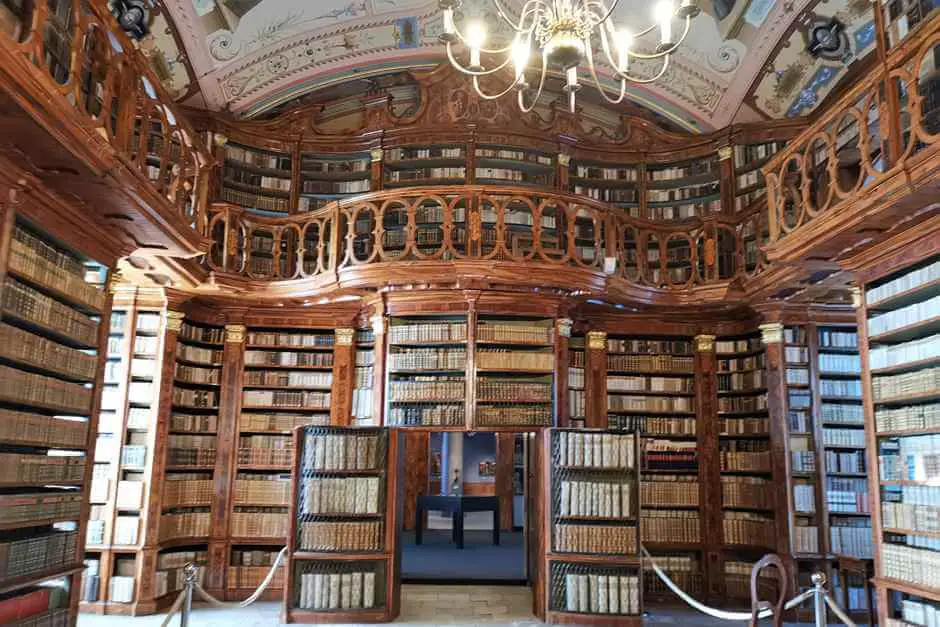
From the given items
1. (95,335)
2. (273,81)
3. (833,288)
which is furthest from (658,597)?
(273,81)

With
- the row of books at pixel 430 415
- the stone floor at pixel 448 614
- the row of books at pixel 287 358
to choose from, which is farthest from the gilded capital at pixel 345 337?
the stone floor at pixel 448 614

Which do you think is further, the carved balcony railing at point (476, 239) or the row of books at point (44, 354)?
the carved balcony railing at point (476, 239)

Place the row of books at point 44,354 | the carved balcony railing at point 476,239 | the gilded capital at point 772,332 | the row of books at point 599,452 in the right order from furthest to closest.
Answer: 1. the gilded capital at point 772,332
2. the carved balcony railing at point 476,239
3. the row of books at point 599,452
4. the row of books at point 44,354

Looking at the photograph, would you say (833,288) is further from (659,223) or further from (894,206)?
(894,206)

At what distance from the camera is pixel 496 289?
6.96 m

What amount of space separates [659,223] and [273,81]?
4693 mm

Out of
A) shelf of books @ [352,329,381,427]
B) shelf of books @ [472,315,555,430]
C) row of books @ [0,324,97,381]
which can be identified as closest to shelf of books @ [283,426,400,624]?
shelf of books @ [352,329,381,427]

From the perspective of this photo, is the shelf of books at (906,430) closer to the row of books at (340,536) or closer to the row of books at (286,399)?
the row of books at (340,536)

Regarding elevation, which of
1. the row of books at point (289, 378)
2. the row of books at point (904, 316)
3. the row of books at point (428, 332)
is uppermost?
the row of books at point (428, 332)

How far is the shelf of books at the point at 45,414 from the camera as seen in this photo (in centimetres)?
425

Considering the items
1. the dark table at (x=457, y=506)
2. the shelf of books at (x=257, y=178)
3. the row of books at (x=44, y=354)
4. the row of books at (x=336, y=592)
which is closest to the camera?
the row of books at (x=44, y=354)

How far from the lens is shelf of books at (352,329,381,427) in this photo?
7.67 m

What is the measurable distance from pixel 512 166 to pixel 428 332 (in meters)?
2.66

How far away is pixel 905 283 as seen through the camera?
498cm
